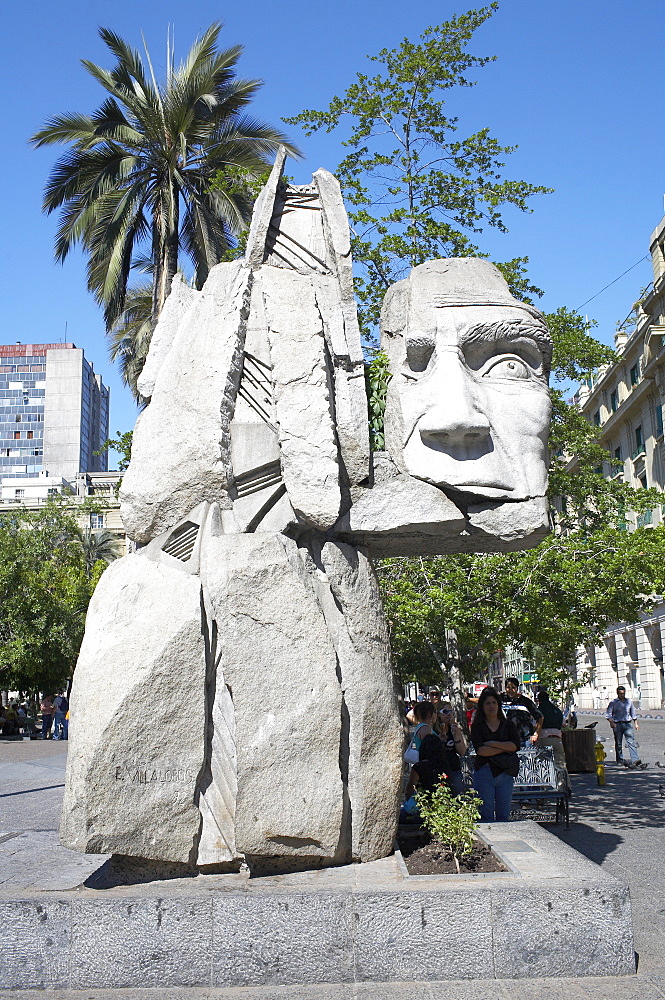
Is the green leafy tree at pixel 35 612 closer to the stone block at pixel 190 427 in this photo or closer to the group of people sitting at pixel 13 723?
the group of people sitting at pixel 13 723

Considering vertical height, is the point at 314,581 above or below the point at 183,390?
below

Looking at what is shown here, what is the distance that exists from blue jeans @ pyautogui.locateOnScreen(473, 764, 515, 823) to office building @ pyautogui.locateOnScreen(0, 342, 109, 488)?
92048mm

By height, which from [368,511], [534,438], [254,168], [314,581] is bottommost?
[314,581]

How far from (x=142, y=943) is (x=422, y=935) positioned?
1335 millimetres

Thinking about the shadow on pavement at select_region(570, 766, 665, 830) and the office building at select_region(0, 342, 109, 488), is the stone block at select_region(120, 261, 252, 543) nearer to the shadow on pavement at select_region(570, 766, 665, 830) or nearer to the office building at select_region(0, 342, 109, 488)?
the shadow on pavement at select_region(570, 766, 665, 830)

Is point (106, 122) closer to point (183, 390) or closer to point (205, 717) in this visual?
point (183, 390)

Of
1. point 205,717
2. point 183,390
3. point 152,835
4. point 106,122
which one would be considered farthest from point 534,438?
point 106,122

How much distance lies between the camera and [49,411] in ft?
330

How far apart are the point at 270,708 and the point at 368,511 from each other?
4.61 feet

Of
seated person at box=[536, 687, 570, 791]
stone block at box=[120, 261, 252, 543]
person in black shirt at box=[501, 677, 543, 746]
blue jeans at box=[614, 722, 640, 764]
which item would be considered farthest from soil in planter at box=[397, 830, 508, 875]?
blue jeans at box=[614, 722, 640, 764]

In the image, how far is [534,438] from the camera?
5672 mm

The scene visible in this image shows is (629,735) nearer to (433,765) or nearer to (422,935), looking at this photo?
(433,765)

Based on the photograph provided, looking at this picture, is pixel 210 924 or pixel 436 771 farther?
pixel 436 771

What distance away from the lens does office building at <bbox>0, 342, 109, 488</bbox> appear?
99.8 meters
